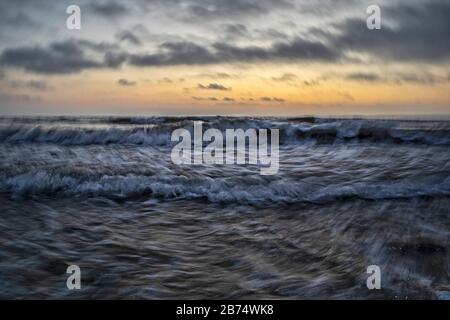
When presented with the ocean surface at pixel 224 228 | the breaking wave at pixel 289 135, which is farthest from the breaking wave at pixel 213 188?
the breaking wave at pixel 289 135

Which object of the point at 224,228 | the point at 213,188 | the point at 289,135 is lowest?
the point at 224,228

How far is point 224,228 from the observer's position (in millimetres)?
4137

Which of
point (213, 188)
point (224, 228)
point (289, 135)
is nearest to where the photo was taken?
point (224, 228)

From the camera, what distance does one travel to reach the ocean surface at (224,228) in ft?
8.98

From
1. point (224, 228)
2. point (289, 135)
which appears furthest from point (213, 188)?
point (289, 135)

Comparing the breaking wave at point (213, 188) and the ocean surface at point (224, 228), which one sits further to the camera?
the breaking wave at point (213, 188)

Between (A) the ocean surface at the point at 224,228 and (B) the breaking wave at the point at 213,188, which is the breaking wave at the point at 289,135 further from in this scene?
(B) the breaking wave at the point at 213,188

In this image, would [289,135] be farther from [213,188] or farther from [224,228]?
[224,228]

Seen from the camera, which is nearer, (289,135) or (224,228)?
(224,228)

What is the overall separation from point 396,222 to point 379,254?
41.0 inches

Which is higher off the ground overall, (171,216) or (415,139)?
(415,139)

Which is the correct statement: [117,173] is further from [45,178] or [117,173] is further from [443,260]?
[443,260]

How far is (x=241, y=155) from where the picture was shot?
9.73m
